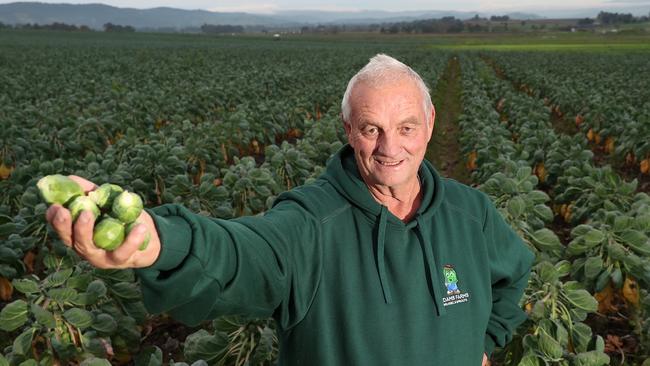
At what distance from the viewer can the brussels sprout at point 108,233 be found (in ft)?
3.51

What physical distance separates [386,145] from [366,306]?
1.84 ft

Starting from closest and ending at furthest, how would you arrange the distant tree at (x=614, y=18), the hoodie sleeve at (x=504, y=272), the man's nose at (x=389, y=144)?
the man's nose at (x=389, y=144), the hoodie sleeve at (x=504, y=272), the distant tree at (x=614, y=18)

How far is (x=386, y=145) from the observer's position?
1.84 meters

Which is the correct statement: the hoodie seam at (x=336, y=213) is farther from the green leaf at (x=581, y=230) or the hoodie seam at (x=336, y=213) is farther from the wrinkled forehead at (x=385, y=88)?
the green leaf at (x=581, y=230)

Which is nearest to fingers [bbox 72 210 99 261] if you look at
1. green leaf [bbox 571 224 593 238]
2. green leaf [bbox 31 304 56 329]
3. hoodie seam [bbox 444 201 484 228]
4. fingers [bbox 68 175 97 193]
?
fingers [bbox 68 175 97 193]

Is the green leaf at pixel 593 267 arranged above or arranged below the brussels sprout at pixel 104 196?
below

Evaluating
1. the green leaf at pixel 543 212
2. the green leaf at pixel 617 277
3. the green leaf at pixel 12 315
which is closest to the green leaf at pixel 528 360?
the green leaf at pixel 617 277

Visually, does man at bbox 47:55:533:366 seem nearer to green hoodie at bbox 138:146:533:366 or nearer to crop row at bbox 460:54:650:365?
green hoodie at bbox 138:146:533:366

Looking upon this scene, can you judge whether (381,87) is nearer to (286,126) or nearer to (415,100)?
(415,100)

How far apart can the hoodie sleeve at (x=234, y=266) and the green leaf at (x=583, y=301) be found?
195 centimetres

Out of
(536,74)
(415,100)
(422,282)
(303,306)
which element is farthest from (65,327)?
(536,74)

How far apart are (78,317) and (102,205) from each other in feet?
6.10

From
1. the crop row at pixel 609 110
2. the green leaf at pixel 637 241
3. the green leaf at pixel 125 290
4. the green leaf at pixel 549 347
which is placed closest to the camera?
the green leaf at pixel 549 347

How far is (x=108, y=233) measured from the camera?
1.07 m
